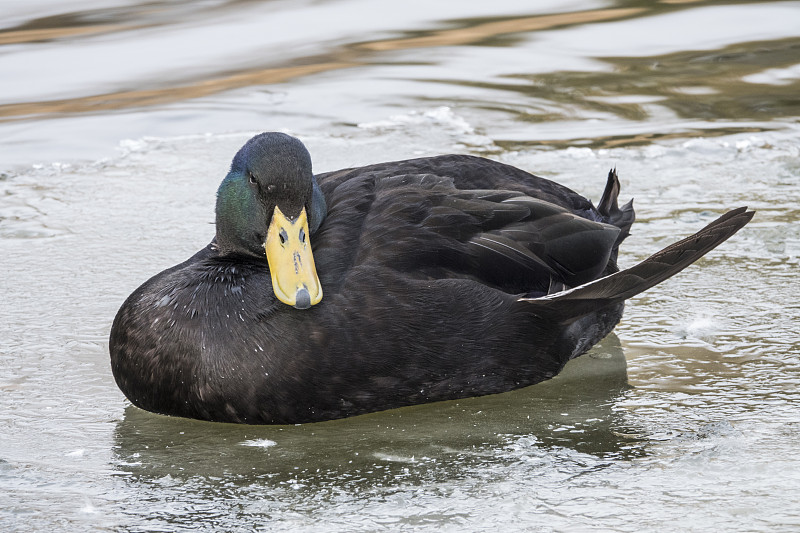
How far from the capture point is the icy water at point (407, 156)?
316 centimetres

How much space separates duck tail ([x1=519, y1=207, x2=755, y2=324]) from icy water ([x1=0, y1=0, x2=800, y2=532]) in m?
0.31

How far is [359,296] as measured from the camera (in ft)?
12.1

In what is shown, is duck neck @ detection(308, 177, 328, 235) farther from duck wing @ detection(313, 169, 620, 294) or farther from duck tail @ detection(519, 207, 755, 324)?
duck tail @ detection(519, 207, 755, 324)

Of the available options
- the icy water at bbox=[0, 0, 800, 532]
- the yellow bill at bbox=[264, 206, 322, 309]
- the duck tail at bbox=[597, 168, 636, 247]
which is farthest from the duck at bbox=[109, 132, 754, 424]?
the duck tail at bbox=[597, 168, 636, 247]

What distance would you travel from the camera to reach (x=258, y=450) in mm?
3555

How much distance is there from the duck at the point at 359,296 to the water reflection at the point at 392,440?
0.06m

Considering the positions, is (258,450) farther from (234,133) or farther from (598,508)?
(234,133)

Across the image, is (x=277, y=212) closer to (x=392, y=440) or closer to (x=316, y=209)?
(x=316, y=209)

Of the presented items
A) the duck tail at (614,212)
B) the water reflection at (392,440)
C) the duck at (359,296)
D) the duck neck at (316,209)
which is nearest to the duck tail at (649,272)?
the duck at (359,296)

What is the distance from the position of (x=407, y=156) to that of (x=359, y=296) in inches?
112

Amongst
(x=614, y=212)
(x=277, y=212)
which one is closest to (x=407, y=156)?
(x=614, y=212)

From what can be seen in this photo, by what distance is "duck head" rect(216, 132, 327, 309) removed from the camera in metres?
3.62

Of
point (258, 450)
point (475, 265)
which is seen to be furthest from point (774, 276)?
point (258, 450)

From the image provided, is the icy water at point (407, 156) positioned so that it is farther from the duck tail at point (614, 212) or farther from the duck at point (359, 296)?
the duck tail at point (614, 212)
